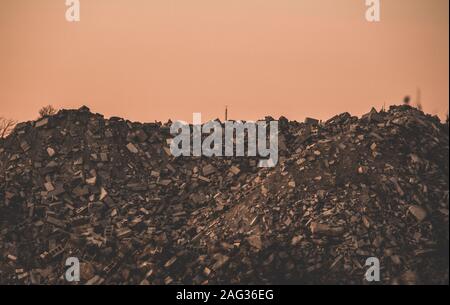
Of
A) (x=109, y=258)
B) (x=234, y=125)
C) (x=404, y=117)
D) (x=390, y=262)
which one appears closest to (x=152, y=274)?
(x=109, y=258)

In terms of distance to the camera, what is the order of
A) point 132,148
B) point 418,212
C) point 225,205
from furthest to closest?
point 132,148 → point 225,205 → point 418,212

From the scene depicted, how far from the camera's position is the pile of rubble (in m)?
17.8

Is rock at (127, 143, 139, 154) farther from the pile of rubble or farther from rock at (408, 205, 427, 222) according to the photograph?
rock at (408, 205, 427, 222)

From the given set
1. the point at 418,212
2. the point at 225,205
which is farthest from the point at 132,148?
the point at 418,212

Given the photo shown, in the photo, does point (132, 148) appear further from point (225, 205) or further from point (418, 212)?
point (418, 212)

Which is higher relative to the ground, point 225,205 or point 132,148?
point 132,148

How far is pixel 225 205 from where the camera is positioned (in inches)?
817

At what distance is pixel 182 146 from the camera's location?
23703 mm

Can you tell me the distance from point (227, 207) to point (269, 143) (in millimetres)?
3559

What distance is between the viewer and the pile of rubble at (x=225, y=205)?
1775 centimetres

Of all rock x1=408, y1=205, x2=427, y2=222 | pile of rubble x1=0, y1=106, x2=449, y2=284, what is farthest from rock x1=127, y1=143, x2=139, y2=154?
rock x1=408, y1=205, x2=427, y2=222

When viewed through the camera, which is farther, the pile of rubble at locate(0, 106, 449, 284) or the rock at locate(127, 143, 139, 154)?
the rock at locate(127, 143, 139, 154)

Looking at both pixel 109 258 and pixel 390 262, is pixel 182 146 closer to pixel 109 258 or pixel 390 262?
pixel 109 258

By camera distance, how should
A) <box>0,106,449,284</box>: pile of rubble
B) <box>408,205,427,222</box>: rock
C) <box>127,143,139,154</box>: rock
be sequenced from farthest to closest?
1. <box>127,143,139,154</box>: rock
2. <box>408,205,427,222</box>: rock
3. <box>0,106,449,284</box>: pile of rubble
